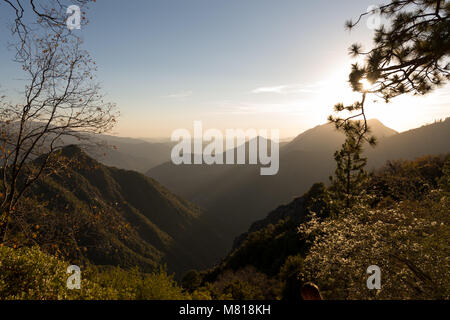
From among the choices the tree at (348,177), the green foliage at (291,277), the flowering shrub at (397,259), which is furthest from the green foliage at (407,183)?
the green foliage at (291,277)

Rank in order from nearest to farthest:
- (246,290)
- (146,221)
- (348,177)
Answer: (246,290) < (348,177) < (146,221)

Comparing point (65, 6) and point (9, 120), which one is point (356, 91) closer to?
point (65, 6)

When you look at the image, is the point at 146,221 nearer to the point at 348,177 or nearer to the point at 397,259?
the point at 348,177

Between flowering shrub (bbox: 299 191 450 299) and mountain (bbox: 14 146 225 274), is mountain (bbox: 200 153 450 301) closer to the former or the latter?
flowering shrub (bbox: 299 191 450 299)

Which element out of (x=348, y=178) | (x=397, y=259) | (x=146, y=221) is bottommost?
(x=146, y=221)

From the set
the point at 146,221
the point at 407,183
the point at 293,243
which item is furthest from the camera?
the point at 146,221

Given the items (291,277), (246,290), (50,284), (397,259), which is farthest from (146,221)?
(397,259)

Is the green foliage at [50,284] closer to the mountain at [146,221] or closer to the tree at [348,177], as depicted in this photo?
the tree at [348,177]

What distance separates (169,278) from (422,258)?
7297 mm

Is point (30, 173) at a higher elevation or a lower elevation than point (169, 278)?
higher

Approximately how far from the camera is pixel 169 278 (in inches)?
298

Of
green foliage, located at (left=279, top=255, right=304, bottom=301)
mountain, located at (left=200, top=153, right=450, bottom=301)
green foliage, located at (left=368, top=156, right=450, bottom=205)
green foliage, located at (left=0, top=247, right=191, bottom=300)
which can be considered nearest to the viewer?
green foliage, located at (left=0, top=247, right=191, bottom=300)

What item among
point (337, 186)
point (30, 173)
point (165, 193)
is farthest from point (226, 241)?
point (30, 173)

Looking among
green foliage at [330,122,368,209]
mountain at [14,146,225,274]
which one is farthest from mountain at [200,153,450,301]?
mountain at [14,146,225,274]
